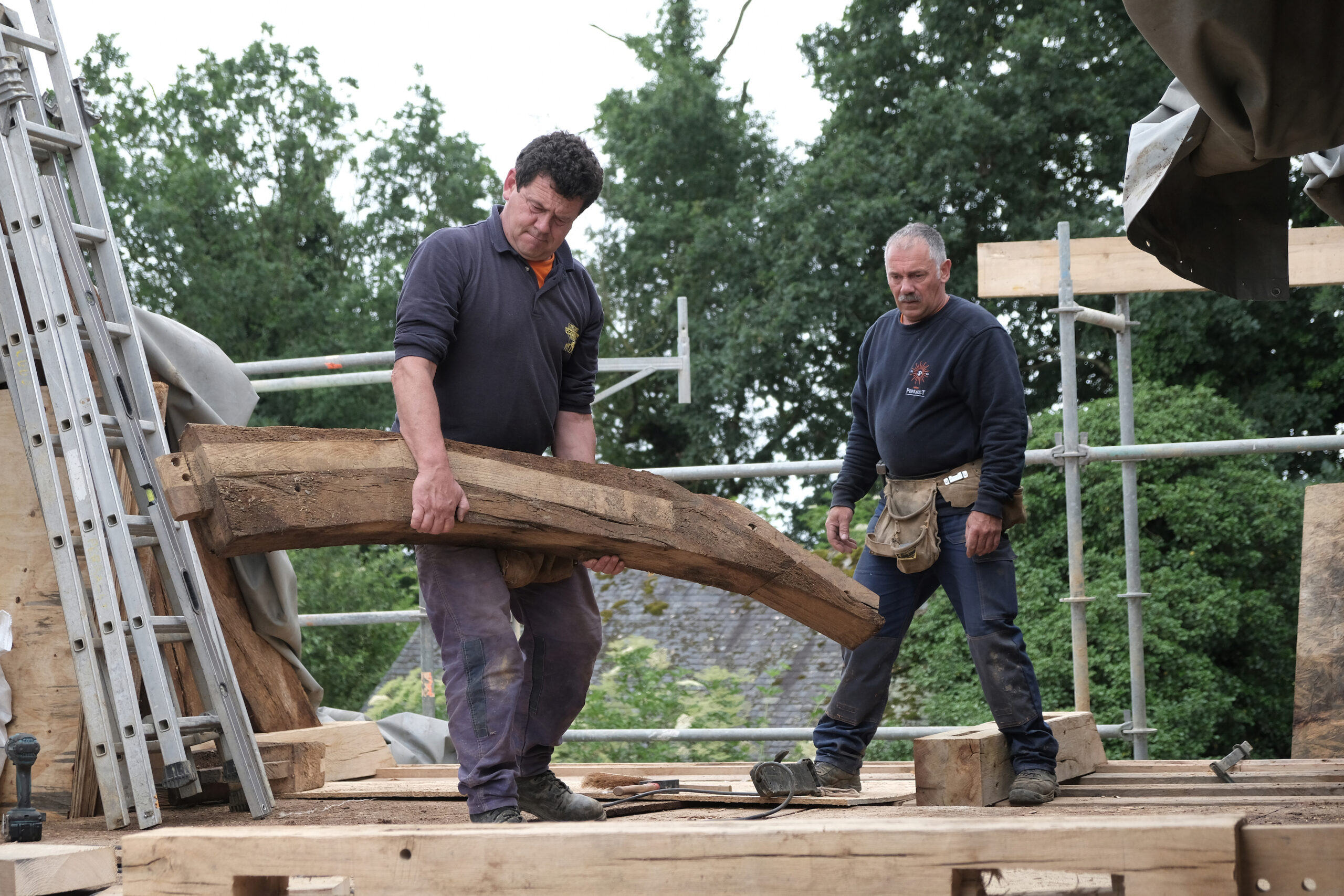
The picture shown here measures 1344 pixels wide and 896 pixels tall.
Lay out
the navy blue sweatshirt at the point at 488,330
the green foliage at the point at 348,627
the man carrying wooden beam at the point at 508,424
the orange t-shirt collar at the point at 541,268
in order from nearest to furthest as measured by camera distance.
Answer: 1. the man carrying wooden beam at the point at 508,424
2. the navy blue sweatshirt at the point at 488,330
3. the orange t-shirt collar at the point at 541,268
4. the green foliage at the point at 348,627

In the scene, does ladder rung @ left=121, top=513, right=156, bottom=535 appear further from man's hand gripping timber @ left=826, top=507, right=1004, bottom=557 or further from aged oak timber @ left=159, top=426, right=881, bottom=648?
man's hand gripping timber @ left=826, top=507, right=1004, bottom=557

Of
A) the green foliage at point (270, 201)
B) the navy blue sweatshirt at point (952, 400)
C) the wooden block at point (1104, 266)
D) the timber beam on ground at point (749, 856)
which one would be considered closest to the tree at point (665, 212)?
the green foliage at point (270, 201)

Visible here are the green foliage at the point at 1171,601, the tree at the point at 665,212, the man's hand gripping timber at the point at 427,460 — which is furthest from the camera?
the tree at the point at 665,212

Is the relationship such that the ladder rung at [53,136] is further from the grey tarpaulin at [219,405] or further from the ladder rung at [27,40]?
the grey tarpaulin at [219,405]

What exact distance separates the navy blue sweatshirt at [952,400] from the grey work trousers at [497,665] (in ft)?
3.86

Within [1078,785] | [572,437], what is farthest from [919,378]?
[1078,785]

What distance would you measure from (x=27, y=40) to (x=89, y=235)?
64cm

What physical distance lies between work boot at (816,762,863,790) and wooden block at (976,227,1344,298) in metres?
2.79

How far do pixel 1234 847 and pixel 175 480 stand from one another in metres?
2.16

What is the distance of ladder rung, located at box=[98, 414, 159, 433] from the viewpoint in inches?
145

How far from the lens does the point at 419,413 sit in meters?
2.87

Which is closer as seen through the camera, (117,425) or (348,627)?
(117,425)

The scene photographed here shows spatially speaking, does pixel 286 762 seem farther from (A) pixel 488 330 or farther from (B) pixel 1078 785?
(B) pixel 1078 785

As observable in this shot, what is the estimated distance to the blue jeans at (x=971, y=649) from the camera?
3537mm
